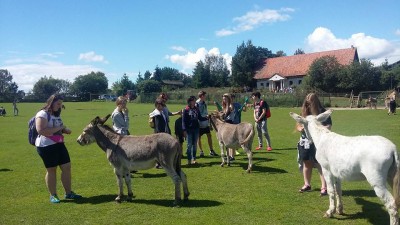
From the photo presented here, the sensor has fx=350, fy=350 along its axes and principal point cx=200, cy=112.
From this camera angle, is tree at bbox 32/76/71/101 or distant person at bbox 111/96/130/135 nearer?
distant person at bbox 111/96/130/135

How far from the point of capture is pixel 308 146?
8.03 meters

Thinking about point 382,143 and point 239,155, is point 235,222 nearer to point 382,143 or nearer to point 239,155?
point 382,143

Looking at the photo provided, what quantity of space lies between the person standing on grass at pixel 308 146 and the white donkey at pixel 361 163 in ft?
2.81

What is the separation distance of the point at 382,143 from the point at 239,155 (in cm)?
872

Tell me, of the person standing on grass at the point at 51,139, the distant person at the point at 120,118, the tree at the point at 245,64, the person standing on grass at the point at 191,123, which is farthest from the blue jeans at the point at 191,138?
the tree at the point at 245,64

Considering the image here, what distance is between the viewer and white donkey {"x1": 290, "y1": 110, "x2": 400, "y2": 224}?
5387 mm

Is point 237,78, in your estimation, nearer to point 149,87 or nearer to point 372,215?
point 149,87

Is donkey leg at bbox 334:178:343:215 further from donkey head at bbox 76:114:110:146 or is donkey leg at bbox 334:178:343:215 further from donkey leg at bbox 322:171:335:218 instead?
donkey head at bbox 76:114:110:146

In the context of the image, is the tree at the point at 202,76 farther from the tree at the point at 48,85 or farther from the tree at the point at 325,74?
the tree at the point at 48,85

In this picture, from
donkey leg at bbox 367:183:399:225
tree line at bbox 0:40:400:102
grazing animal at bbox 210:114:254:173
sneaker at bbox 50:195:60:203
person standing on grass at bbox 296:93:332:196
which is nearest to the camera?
donkey leg at bbox 367:183:399:225

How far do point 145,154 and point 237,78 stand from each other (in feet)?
277

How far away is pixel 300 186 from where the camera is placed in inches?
358

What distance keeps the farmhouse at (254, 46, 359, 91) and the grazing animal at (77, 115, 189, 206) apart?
7723 centimetres

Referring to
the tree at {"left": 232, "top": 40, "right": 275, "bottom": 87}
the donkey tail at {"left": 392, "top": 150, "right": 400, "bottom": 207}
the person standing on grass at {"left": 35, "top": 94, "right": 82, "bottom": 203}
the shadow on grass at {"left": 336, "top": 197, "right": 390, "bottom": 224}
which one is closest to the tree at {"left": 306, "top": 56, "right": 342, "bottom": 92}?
the tree at {"left": 232, "top": 40, "right": 275, "bottom": 87}
